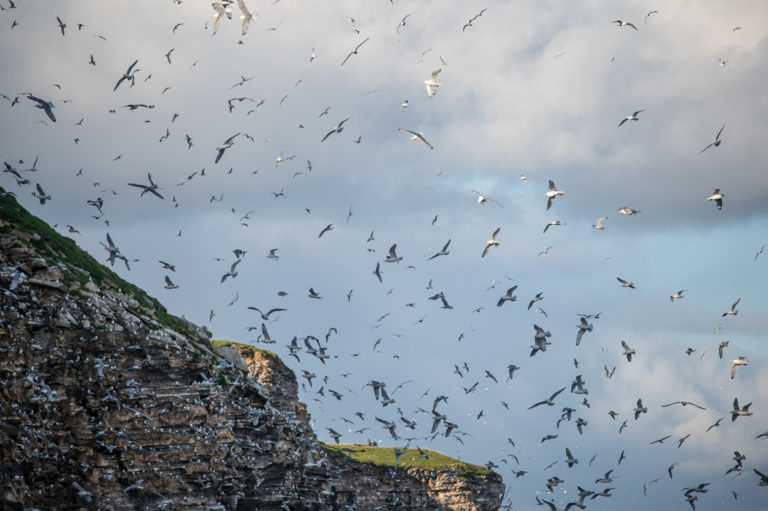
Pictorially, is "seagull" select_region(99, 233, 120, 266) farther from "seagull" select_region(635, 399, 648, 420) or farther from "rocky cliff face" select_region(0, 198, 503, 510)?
"seagull" select_region(635, 399, 648, 420)

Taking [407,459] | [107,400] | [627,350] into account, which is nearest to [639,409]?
[627,350]

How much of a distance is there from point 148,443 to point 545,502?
1141 inches

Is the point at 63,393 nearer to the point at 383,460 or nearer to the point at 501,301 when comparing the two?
the point at 501,301

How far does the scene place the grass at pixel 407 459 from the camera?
97.6 meters


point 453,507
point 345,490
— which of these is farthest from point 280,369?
point 453,507

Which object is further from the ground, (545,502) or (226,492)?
(545,502)

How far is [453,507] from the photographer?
9969cm

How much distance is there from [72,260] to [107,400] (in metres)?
9.66

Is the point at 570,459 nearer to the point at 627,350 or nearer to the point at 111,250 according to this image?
the point at 627,350

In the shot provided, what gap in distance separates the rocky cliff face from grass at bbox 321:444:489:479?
4570 centimetres

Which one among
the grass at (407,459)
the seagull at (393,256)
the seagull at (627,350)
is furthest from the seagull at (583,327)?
the grass at (407,459)

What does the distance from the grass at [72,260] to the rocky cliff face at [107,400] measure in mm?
155

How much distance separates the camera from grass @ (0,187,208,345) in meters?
43.1

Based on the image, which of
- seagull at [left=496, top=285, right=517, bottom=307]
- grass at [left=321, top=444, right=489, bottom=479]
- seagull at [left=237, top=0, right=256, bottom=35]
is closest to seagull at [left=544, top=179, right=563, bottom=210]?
seagull at [left=496, top=285, right=517, bottom=307]
